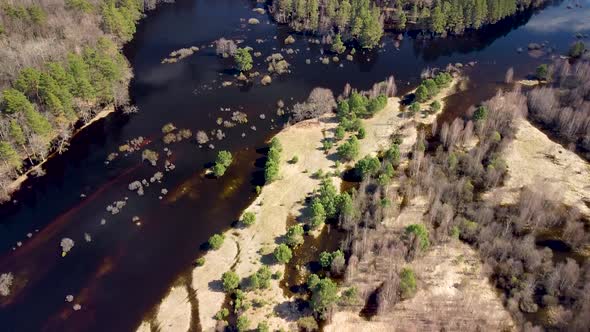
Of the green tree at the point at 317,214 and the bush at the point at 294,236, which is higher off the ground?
the green tree at the point at 317,214

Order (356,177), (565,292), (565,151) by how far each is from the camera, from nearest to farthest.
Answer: (565,292), (356,177), (565,151)

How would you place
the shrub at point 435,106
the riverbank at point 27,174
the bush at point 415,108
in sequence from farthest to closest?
the shrub at point 435,106, the bush at point 415,108, the riverbank at point 27,174

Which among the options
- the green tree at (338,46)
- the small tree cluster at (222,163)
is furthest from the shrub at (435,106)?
the small tree cluster at (222,163)

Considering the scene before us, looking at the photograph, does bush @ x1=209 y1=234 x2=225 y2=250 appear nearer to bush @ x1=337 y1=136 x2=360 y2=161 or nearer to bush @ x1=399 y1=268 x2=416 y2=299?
bush @ x1=399 y1=268 x2=416 y2=299

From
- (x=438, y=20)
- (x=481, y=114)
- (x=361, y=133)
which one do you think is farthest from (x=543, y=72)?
(x=361, y=133)

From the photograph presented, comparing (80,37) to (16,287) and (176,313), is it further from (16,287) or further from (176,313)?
(176,313)

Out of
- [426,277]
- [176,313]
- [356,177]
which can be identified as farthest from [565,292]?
[176,313]

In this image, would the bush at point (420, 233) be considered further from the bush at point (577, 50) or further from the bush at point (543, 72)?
the bush at point (577, 50)

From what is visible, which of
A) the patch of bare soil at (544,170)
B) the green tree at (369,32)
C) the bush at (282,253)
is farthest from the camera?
the green tree at (369,32)
